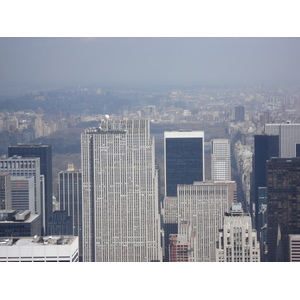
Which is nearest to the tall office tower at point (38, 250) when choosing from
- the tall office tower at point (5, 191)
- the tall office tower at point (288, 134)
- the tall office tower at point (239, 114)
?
the tall office tower at point (5, 191)

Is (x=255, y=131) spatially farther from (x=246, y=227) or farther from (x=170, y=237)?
(x=170, y=237)

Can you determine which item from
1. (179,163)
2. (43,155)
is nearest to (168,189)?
(179,163)

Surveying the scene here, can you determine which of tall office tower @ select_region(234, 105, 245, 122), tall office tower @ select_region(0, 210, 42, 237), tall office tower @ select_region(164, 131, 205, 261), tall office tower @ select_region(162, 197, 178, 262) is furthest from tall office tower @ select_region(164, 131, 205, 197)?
tall office tower @ select_region(0, 210, 42, 237)

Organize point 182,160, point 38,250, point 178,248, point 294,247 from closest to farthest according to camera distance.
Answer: point 38,250, point 294,247, point 178,248, point 182,160

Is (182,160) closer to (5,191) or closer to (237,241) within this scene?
(237,241)

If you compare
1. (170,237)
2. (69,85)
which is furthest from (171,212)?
(69,85)

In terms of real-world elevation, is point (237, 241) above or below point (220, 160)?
below
